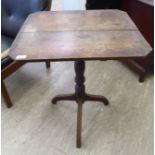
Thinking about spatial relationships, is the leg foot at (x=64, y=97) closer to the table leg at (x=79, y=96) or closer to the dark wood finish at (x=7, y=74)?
the table leg at (x=79, y=96)

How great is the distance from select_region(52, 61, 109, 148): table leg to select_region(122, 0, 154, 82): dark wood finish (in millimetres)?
488

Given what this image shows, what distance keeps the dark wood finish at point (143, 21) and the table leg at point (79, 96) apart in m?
0.49

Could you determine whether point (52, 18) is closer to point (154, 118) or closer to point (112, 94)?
point (112, 94)

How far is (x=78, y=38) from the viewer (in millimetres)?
1249

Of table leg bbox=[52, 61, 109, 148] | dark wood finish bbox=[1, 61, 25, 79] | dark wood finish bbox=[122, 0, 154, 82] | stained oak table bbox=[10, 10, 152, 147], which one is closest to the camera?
stained oak table bbox=[10, 10, 152, 147]

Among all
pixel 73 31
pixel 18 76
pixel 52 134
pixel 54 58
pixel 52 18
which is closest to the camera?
pixel 54 58

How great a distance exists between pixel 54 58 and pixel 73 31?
316mm

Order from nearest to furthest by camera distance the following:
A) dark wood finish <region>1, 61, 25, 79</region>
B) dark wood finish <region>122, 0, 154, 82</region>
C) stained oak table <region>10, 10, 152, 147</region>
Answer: stained oak table <region>10, 10, 152, 147</region>
dark wood finish <region>1, 61, 25, 79</region>
dark wood finish <region>122, 0, 154, 82</region>

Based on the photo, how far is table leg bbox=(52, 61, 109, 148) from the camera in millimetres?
1521

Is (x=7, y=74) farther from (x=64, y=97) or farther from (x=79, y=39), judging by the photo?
(x=79, y=39)

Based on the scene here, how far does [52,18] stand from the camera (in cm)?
149

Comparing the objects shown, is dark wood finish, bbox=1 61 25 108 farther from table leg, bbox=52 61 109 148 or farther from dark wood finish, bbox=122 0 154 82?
dark wood finish, bbox=122 0 154 82

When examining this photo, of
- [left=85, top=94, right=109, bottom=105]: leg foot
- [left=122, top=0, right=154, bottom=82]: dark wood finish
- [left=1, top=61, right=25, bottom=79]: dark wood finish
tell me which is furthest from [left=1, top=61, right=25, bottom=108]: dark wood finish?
[left=122, top=0, right=154, bottom=82]: dark wood finish

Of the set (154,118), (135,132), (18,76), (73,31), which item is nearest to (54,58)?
(73,31)
